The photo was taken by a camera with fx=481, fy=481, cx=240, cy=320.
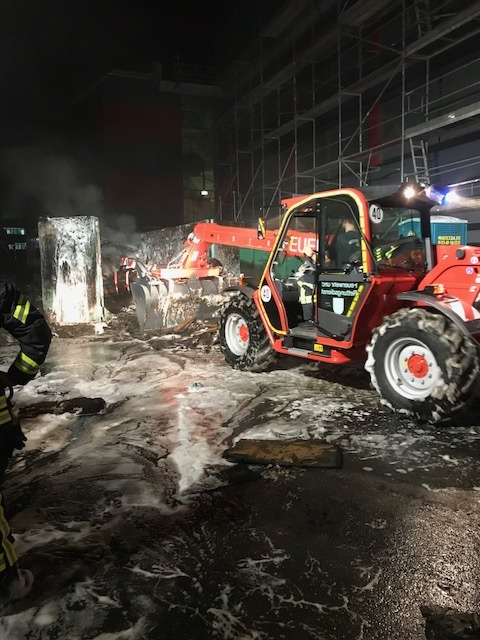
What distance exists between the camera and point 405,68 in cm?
1277

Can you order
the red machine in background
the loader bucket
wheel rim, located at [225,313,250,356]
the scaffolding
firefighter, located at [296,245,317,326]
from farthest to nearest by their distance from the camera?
the scaffolding, the loader bucket, the red machine in background, wheel rim, located at [225,313,250,356], firefighter, located at [296,245,317,326]

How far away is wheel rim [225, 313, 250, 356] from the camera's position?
7.08 meters

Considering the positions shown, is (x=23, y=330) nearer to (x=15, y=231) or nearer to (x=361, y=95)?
(x=361, y=95)

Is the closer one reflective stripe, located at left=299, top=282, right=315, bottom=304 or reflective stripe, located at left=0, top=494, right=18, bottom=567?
reflective stripe, located at left=0, top=494, right=18, bottom=567

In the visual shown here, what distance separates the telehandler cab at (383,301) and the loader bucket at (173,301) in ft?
12.4

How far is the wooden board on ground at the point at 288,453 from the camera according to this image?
12.4 feet

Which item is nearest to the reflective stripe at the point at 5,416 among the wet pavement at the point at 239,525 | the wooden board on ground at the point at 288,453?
the wet pavement at the point at 239,525

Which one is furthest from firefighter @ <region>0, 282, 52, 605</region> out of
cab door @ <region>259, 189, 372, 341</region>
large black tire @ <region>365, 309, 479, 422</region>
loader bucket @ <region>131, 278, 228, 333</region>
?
loader bucket @ <region>131, 278, 228, 333</region>

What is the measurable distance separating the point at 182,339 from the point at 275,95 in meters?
14.7

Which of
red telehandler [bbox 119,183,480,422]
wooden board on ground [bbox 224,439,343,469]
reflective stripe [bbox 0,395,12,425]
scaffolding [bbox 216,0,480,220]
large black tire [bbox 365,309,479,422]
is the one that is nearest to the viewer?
reflective stripe [bbox 0,395,12,425]

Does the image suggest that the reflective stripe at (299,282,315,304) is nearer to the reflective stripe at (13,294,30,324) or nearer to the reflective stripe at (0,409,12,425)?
the reflective stripe at (13,294,30,324)

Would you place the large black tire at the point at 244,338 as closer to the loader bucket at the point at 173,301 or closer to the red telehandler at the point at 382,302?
the red telehandler at the point at 382,302

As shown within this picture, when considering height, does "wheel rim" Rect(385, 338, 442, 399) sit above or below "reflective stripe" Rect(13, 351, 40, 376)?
below

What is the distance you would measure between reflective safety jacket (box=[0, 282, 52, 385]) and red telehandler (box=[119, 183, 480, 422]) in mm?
3248
